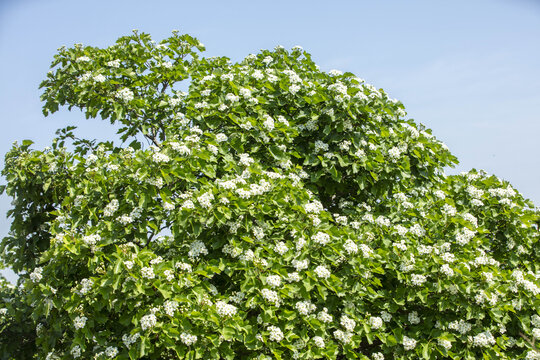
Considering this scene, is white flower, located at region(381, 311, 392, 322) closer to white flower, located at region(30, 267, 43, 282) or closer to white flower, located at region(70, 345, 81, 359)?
white flower, located at region(70, 345, 81, 359)

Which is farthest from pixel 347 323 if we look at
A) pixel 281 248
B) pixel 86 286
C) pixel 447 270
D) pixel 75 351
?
pixel 75 351

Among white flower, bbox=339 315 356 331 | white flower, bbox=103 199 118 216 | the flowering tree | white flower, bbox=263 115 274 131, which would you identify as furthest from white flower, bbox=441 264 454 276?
white flower, bbox=103 199 118 216

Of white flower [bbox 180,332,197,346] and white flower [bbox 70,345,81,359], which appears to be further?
white flower [bbox 70,345,81,359]

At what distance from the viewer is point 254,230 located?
599 cm

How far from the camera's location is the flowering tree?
5.56 metres

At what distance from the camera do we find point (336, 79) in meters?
7.68

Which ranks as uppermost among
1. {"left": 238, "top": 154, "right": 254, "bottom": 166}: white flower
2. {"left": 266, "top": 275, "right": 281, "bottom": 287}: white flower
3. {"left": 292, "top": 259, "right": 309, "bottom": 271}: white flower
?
{"left": 238, "top": 154, "right": 254, "bottom": 166}: white flower

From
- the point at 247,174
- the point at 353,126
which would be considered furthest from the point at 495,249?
the point at 247,174

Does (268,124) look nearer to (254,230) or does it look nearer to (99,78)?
(254,230)

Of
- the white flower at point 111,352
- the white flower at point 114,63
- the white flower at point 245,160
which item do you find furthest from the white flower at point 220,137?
the white flower at point 111,352

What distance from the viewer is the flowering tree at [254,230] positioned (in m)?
5.56

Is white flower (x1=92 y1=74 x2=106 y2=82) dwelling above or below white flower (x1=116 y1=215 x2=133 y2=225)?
above

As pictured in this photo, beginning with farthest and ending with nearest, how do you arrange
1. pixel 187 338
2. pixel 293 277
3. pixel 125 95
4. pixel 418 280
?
pixel 125 95 < pixel 418 280 < pixel 293 277 < pixel 187 338

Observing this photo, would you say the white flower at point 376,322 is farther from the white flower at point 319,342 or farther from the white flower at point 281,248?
the white flower at point 281,248
